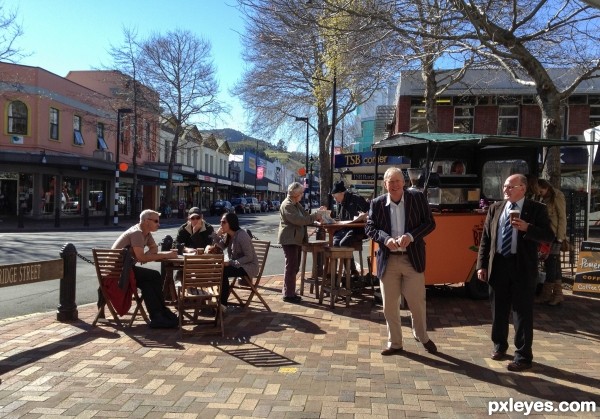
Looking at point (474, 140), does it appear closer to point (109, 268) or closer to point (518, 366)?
point (518, 366)

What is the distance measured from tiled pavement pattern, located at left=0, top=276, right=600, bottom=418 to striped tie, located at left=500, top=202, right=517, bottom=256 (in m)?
1.02

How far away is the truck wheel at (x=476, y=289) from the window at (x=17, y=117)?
26856 millimetres

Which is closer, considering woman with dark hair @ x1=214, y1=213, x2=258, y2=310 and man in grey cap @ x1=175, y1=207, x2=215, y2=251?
woman with dark hair @ x1=214, y1=213, x2=258, y2=310

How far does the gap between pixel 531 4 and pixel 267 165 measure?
262 ft

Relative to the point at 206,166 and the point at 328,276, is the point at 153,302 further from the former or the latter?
the point at 206,166

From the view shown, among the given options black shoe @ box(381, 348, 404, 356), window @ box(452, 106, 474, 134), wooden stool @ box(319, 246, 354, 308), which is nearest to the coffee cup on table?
black shoe @ box(381, 348, 404, 356)

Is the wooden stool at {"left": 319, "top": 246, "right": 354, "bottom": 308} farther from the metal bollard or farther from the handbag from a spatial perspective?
the metal bollard

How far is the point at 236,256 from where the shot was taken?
265 inches

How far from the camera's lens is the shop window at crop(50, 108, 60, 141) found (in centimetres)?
2942

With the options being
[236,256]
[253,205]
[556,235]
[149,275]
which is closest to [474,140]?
[556,235]

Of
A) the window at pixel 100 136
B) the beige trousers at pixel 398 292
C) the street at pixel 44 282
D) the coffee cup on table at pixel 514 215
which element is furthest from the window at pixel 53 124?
the coffee cup on table at pixel 514 215

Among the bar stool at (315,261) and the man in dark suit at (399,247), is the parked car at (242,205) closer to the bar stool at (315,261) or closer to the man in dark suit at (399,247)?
the bar stool at (315,261)

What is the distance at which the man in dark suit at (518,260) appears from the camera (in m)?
4.57

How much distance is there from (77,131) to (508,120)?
2414cm
